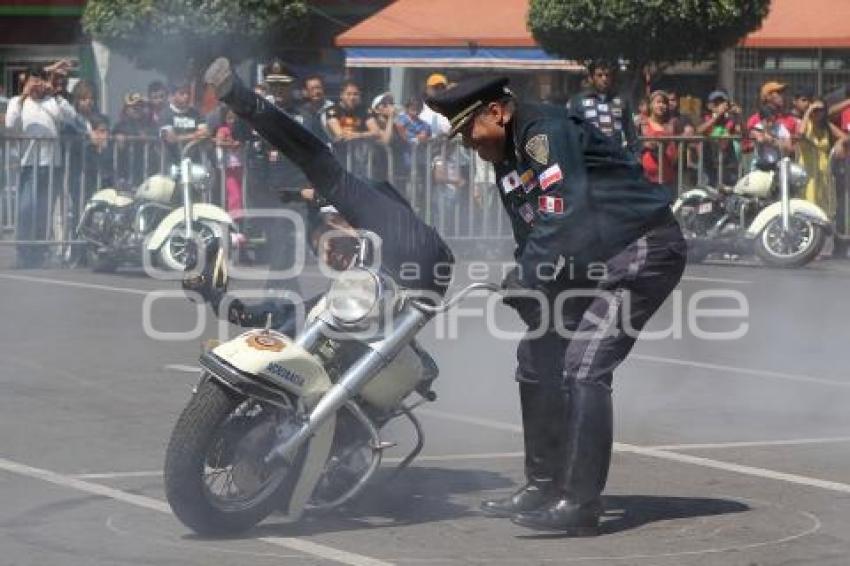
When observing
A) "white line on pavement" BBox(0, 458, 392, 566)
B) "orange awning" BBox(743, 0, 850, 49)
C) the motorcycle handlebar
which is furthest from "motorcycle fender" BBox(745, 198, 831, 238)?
the motorcycle handlebar

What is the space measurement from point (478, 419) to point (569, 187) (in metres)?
3.06

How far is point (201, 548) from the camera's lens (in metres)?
6.92

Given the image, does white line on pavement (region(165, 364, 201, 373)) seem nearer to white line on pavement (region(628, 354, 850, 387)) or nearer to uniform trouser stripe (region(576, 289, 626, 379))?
white line on pavement (region(628, 354, 850, 387))

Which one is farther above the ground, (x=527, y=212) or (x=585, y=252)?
(x=527, y=212)

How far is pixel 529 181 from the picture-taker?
287 inches

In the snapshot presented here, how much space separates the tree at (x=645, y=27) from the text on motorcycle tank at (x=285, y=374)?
52.9 ft

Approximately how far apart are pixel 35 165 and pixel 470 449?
9804 millimetres

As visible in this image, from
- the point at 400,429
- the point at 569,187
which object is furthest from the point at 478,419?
the point at 569,187

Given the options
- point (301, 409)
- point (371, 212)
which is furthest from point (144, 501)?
point (371, 212)

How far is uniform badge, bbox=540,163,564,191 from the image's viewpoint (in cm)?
720

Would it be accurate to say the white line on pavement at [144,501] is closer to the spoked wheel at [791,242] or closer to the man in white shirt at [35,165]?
the man in white shirt at [35,165]

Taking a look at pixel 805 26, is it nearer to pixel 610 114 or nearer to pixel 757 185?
pixel 757 185

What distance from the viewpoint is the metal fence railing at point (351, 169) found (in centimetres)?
1820

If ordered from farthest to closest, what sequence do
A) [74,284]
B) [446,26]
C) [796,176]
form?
[446,26], [796,176], [74,284]
